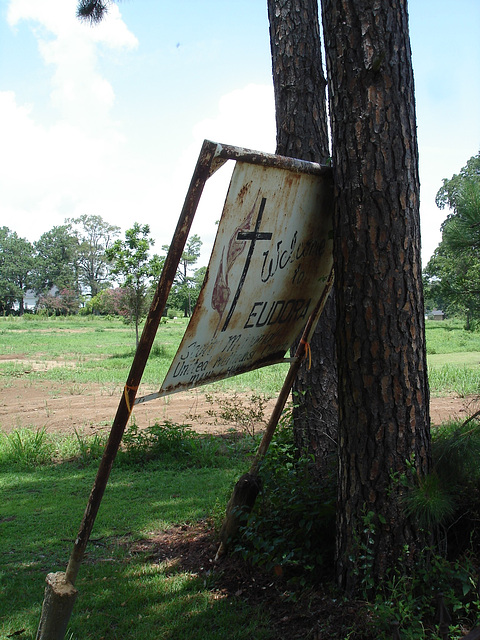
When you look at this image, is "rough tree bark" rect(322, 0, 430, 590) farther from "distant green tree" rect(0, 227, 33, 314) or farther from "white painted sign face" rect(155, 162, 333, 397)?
"distant green tree" rect(0, 227, 33, 314)

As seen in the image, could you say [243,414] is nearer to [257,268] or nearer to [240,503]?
[240,503]

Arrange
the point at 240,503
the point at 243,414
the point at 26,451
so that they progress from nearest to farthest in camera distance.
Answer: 1. the point at 240,503
2. the point at 243,414
3. the point at 26,451

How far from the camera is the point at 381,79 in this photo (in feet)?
8.40

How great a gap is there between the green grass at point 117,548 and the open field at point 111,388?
3.02ft

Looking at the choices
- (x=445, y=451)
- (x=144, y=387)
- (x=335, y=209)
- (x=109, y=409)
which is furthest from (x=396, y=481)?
(x=144, y=387)

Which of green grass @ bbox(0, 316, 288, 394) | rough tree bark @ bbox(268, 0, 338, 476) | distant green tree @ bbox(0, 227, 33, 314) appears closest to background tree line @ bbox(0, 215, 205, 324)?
distant green tree @ bbox(0, 227, 33, 314)

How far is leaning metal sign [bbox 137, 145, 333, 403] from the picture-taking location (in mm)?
2361

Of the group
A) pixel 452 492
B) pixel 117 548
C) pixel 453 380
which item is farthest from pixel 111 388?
pixel 452 492

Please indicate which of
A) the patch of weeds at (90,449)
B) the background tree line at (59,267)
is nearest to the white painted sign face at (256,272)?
the patch of weeds at (90,449)

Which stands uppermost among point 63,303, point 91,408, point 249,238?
point 63,303

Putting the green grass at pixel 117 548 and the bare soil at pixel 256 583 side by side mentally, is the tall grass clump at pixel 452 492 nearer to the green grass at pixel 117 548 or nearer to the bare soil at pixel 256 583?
the bare soil at pixel 256 583

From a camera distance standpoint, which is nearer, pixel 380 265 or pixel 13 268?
pixel 380 265

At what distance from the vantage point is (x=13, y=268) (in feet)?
229

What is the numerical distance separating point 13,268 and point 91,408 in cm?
6614
